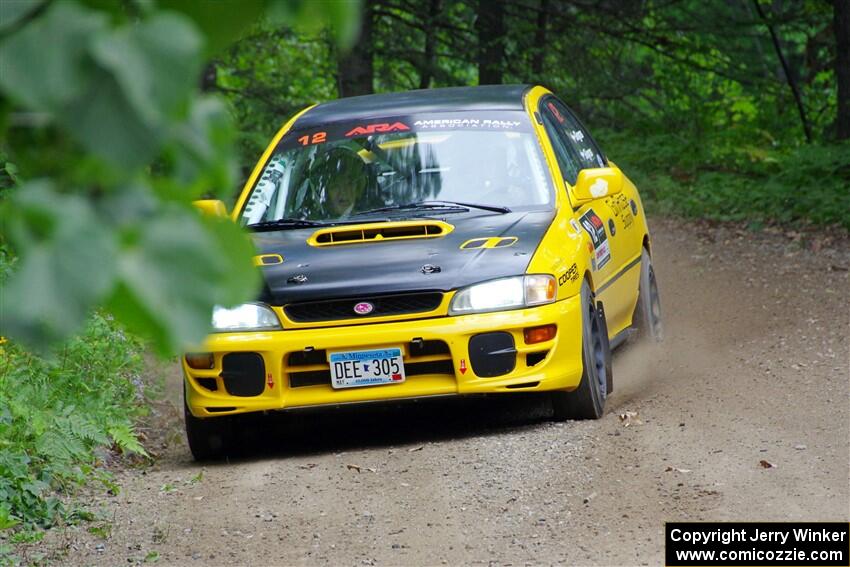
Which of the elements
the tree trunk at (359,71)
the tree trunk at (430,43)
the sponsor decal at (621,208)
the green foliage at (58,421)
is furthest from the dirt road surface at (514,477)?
the tree trunk at (430,43)

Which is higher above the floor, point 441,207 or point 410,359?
point 441,207

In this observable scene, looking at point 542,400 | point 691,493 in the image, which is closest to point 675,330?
point 542,400

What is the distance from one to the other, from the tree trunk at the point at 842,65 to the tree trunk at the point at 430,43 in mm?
5614

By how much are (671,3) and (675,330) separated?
10136mm

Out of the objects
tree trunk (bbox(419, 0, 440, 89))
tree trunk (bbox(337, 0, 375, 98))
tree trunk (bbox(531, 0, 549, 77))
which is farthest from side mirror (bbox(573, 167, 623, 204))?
tree trunk (bbox(531, 0, 549, 77))

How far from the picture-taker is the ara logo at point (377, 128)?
24.6ft

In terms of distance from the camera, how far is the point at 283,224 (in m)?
7.15

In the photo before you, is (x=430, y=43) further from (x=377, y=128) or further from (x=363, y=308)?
(x=363, y=308)

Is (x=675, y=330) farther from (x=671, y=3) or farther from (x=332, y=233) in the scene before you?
(x=671, y=3)

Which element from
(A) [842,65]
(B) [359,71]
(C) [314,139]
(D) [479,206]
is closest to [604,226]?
(D) [479,206]

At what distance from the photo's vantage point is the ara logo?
295 inches

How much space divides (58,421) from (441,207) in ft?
7.53

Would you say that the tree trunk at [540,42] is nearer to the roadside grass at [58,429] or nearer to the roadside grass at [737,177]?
the roadside grass at [737,177]

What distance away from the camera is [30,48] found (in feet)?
3.60
